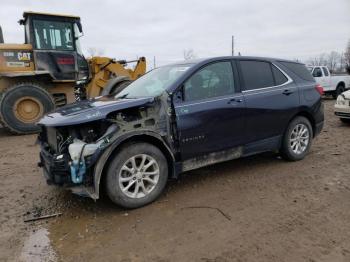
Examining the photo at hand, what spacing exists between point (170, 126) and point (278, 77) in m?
2.23

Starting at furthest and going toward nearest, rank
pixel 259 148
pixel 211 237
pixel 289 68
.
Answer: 1. pixel 289 68
2. pixel 259 148
3. pixel 211 237

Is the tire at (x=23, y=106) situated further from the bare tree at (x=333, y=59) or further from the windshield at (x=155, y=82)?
the bare tree at (x=333, y=59)

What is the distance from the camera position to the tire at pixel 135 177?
3713 mm

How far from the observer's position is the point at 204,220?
141 inches

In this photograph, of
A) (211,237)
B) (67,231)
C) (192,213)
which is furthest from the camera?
(192,213)

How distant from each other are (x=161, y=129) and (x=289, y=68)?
2.73 metres

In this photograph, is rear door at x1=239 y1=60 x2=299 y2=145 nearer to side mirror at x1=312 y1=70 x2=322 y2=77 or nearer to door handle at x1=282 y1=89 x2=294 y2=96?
door handle at x1=282 y1=89 x2=294 y2=96

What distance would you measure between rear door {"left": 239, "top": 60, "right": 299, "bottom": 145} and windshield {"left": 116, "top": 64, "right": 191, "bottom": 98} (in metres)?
1.01

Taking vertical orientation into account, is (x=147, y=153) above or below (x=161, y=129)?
below

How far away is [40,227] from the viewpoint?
3.58m

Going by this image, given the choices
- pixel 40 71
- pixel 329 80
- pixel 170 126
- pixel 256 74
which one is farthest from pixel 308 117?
pixel 329 80

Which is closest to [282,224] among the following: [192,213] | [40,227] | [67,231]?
[192,213]

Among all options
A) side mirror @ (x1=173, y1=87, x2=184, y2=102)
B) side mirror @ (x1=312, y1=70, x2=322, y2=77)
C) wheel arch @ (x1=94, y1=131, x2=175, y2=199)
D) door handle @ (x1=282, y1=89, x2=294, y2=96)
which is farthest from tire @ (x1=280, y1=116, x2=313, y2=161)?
side mirror @ (x1=312, y1=70, x2=322, y2=77)

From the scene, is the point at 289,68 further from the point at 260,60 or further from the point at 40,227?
the point at 40,227
